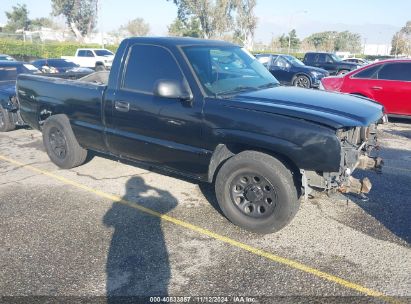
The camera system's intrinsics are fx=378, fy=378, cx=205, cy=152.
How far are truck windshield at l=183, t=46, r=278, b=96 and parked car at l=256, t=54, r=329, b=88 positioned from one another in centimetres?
1186

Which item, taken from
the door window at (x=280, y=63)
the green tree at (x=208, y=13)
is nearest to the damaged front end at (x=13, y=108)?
the door window at (x=280, y=63)

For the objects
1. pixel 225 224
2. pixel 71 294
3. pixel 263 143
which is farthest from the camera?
pixel 225 224

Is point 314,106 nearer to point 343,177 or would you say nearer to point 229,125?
point 343,177

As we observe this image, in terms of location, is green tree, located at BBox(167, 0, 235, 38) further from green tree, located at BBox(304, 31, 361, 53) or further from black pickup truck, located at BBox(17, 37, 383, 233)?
black pickup truck, located at BBox(17, 37, 383, 233)

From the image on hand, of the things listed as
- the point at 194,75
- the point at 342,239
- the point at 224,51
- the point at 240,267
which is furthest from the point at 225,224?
the point at 224,51

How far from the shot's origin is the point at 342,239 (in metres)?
3.83

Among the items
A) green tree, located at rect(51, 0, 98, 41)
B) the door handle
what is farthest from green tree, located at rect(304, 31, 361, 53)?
the door handle

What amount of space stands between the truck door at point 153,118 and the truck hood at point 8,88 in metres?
4.38

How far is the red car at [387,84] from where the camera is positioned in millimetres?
8977

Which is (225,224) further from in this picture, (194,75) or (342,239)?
(194,75)

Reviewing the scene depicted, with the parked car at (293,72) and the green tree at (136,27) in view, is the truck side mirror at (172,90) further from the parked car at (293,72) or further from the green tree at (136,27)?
the green tree at (136,27)

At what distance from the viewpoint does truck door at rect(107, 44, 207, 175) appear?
4121 mm

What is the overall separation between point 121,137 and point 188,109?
119 cm

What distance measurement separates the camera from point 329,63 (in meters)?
22.6
